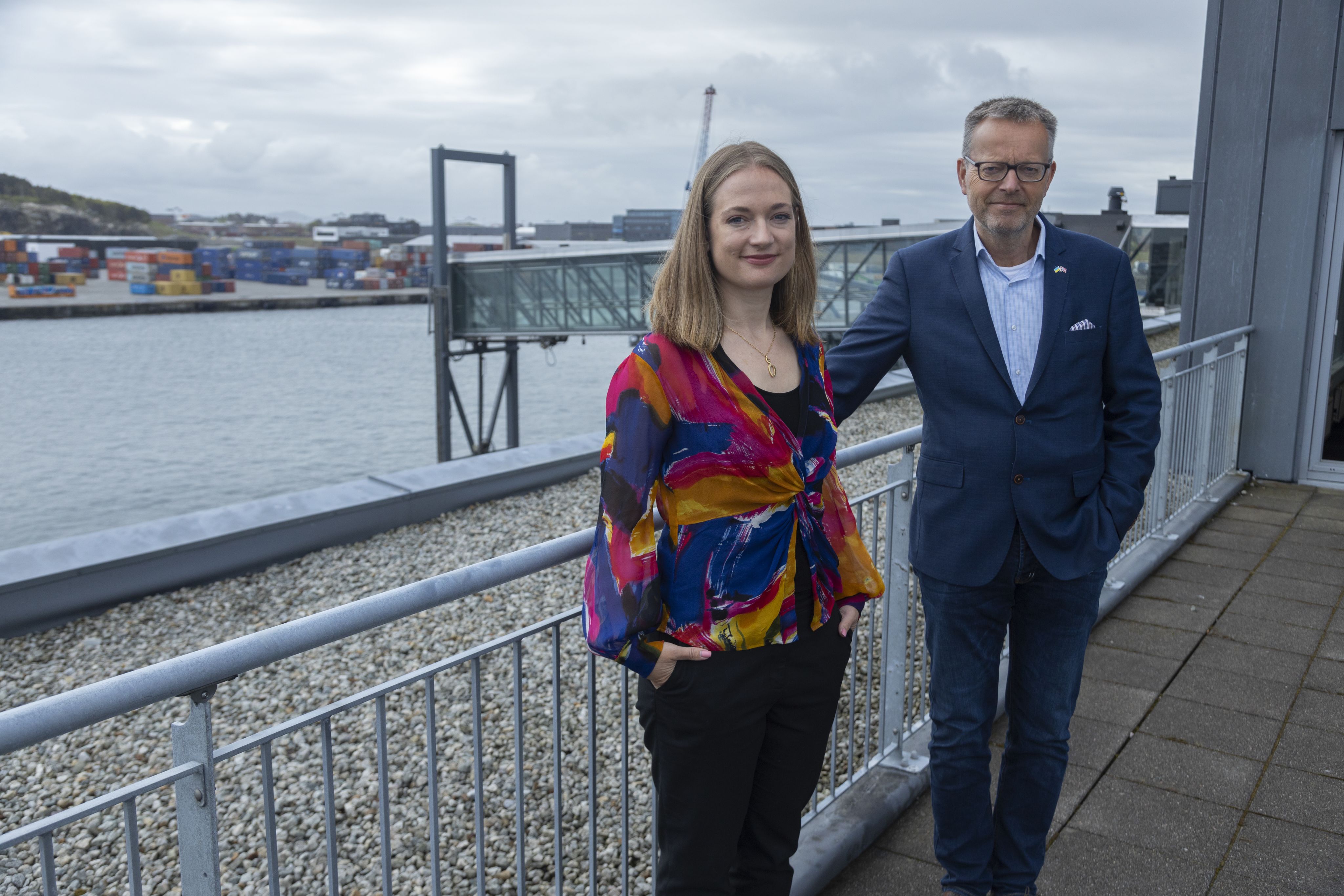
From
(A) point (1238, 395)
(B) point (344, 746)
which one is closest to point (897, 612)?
(B) point (344, 746)

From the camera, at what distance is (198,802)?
3.92 ft

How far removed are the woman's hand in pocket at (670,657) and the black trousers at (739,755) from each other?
0.06 feet

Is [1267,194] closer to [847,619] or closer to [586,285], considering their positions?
[847,619]

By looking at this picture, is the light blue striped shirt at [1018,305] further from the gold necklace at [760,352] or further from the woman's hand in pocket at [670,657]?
the woman's hand in pocket at [670,657]

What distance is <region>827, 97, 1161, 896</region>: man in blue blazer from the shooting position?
2.08 meters

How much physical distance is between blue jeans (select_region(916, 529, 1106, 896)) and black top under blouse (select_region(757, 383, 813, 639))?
0.60m

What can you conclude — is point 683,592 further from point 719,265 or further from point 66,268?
point 66,268

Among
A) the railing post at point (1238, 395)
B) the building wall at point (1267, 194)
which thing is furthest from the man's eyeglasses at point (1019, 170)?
the building wall at point (1267, 194)

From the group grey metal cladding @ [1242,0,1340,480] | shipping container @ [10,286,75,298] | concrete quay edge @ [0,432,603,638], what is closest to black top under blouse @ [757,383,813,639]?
concrete quay edge @ [0,432,603,638]

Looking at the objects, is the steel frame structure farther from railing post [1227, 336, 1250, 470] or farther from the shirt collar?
the shirt collar

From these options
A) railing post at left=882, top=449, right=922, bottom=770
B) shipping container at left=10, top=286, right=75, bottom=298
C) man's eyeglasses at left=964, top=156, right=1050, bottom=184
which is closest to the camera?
man's eyeglasses at left=964, top=156, right=1050, bottom=184

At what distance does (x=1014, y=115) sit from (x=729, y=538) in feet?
3.41

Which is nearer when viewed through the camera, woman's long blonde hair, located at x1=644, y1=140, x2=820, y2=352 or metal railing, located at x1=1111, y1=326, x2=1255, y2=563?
woman's long blonde hair, located at x1=644, y1=140, x2=820, y2=352

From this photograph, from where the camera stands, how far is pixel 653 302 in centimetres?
163
